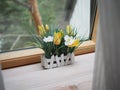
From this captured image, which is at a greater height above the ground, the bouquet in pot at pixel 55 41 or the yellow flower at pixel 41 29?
the yellow flower at pixel 41 29

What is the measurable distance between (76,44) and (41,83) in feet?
1.20

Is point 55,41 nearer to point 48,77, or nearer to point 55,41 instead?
point 55,41

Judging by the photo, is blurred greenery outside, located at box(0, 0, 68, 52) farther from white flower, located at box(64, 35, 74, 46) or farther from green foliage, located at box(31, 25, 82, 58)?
white flower, located at box(64, 35, 74, 46)

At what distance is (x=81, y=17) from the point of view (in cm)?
165

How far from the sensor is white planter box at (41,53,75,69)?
1322 mm

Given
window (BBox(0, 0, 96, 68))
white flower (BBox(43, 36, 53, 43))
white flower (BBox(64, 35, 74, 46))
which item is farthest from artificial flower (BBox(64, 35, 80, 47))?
window (BBox(0, 0, 96, 68))

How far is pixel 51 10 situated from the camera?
1442 millimetres

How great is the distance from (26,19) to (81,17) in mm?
495

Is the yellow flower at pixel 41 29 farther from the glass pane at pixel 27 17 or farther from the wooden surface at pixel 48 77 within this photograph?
the wooden surface at pixel 48 77

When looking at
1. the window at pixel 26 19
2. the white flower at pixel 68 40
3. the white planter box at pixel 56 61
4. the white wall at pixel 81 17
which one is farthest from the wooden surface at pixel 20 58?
the white wall at pixel 81 17

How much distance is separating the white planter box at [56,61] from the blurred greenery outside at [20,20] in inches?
10.1

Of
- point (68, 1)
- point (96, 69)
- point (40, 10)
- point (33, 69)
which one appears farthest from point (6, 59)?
point (96, 69)

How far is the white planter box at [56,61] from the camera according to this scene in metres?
1.32

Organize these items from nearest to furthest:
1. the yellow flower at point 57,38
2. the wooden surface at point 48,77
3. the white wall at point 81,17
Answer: the wooden surface at point 48,77 < the yellow flower at point 57,38 < the white wall at point 81,17
